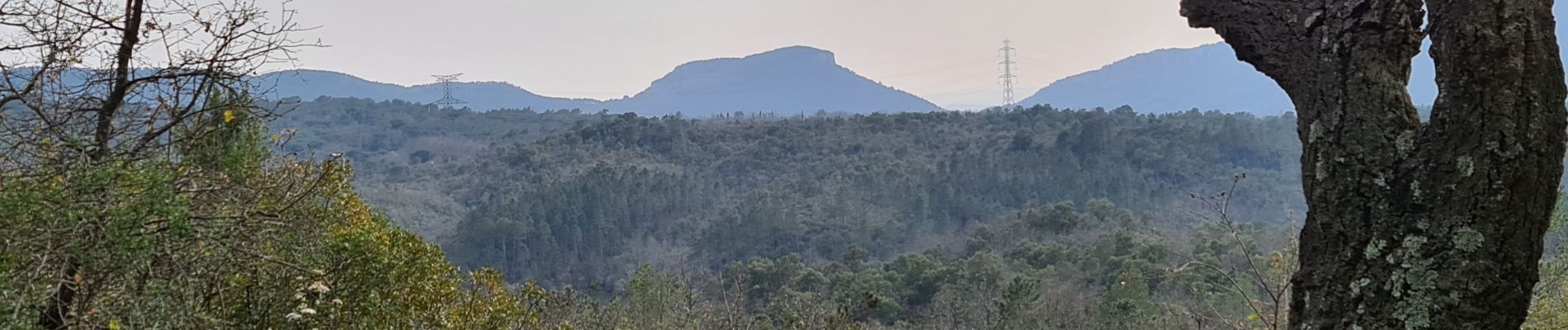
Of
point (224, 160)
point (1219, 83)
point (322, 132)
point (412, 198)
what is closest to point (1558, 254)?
point (224, 160)

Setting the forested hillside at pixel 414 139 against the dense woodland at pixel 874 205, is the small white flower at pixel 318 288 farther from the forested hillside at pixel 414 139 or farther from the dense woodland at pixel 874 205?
the forested hillside at pixel 414 139

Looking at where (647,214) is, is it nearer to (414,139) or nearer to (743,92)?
(414,139)

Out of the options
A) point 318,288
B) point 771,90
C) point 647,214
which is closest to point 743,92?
point 771,90

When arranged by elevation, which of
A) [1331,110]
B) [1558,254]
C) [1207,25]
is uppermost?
[1207,25]

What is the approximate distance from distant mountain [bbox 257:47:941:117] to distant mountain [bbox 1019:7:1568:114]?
22.0 metres

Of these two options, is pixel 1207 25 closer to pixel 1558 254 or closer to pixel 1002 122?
pixel 1558 254

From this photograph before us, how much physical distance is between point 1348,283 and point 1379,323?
0.24 feet

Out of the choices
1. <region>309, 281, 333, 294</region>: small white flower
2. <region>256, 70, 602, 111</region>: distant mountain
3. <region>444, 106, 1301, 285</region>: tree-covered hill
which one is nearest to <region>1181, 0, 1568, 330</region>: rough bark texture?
<region>309, 281, 333, 294</region>: small white flower

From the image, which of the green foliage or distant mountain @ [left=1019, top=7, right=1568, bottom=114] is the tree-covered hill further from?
distant mountain @ [left=1019, top=7, right=1568, bottom=114]

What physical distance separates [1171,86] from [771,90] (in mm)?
53484

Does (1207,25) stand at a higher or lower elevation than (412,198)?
higher

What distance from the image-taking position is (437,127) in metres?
72.0

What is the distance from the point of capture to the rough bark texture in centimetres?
137

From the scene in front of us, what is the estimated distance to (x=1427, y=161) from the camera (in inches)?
56.2
